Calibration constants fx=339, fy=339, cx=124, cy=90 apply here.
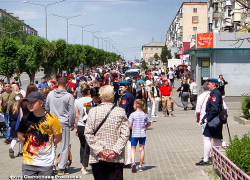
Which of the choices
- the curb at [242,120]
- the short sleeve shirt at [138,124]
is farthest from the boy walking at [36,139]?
the curb at [242,120]

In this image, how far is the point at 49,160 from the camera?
4207mm

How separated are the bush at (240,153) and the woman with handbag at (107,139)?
2.18 meters

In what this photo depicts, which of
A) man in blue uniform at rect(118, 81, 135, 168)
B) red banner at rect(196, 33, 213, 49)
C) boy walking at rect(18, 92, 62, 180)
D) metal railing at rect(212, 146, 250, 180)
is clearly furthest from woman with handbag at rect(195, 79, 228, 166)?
red banner at rect(196, 33, 213, 49)

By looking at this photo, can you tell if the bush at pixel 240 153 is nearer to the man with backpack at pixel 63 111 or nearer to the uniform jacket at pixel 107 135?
the uniform jacket at pixel 107 135

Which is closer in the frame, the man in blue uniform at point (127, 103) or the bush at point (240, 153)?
the bush at point (240, 153)

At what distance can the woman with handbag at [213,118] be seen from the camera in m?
6.82

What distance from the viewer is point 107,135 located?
3.98 m

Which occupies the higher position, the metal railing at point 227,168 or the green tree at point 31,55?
the green tree at point 31,55

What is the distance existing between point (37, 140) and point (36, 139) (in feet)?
0.06

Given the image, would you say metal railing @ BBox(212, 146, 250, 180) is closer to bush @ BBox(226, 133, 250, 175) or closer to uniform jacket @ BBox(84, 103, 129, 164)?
bush @ BBox(226, 133, 250, 175)

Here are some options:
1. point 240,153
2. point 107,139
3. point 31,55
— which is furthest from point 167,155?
point 31,55

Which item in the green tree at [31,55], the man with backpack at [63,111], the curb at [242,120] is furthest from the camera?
the green tree at [31,55]

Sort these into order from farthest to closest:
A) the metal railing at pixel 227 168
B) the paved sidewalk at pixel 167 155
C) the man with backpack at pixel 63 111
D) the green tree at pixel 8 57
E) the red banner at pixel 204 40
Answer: the green tree at pixel 8 57, the red banner at pixel 204 40, the paved sidewalk at pixel 167 155, the man with backpack at pixel 63 111, the metal railing at pixel 227 168

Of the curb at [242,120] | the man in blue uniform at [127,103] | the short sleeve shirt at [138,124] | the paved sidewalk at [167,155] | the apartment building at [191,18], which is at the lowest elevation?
the paved sidewalk at [167,155]
